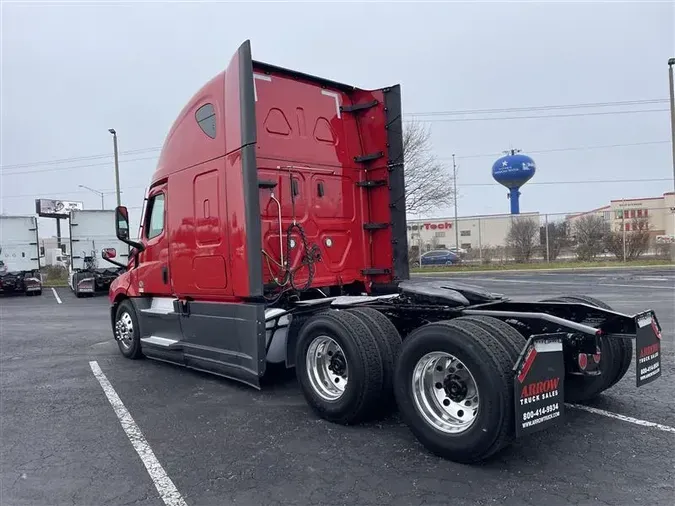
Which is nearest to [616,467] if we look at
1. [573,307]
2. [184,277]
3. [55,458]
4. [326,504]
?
[573,307]

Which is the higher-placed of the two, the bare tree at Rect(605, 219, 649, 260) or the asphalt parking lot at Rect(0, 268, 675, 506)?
the bare tree at Rect(605, 219, 649, 260)

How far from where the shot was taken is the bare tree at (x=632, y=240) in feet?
88.8

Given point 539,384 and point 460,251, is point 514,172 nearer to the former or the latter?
point 460,251

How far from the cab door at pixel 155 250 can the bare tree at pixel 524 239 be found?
25395 millimetres

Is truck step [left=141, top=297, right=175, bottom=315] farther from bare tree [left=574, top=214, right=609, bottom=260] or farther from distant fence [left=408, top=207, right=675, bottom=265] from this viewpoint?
bare tree [left=574, top=214, right=609, bottom=260]

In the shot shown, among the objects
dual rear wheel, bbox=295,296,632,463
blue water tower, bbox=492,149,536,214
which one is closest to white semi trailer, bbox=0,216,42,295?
dual rear wheel, bbox=295,296,632,463

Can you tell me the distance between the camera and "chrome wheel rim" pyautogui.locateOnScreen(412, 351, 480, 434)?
12.5 ft

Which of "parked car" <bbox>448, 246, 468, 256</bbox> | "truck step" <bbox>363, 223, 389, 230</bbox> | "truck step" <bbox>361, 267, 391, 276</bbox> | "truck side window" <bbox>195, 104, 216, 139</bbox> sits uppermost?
"truck side window" <bbox>195, 104, 216, 139</bbox>

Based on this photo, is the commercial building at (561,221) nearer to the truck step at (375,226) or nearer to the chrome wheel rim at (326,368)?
the truck step at (375,226)

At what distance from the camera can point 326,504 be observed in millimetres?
3283

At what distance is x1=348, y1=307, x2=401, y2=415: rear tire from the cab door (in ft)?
10.2

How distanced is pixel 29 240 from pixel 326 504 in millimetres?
24010

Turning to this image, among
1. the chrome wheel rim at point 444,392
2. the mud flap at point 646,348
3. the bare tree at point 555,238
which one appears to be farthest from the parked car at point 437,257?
the chrome wheel rim at point 444,392

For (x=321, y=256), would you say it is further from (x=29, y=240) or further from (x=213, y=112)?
(x=29, y=240)
